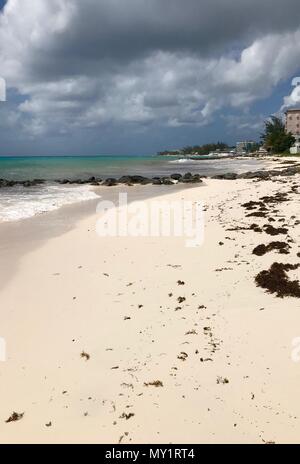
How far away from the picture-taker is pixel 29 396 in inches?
168

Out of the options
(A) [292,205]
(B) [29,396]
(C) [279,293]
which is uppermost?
(A) [292,205]

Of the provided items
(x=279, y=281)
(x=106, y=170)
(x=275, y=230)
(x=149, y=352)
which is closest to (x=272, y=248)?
(x=275, y=230)

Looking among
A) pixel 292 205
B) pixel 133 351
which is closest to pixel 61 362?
pixel 133 351

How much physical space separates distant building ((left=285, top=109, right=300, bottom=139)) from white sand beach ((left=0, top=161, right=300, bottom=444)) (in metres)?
130

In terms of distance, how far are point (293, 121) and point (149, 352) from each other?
445ft

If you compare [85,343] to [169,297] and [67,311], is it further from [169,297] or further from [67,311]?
[169,297]

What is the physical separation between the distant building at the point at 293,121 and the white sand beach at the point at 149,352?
12974 centimetres

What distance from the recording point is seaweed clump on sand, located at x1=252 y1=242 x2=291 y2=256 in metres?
8.91

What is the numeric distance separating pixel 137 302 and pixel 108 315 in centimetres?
69
